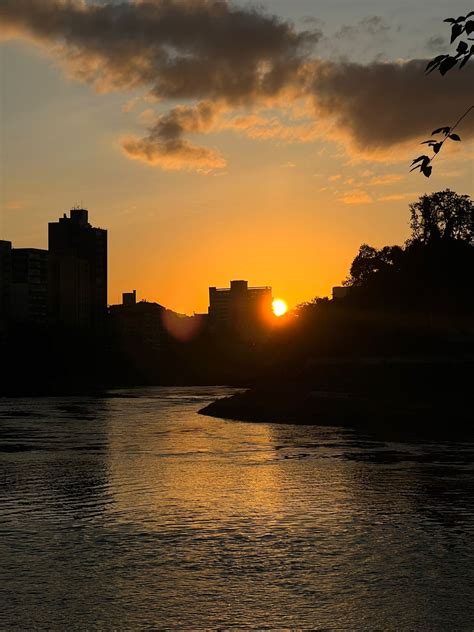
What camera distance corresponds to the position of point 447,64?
8.34m

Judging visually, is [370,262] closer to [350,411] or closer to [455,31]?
[350,411]

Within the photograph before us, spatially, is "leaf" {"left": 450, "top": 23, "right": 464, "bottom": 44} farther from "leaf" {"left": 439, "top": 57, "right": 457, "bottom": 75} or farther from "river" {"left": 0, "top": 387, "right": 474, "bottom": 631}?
"river" {"left": 0, "top": 387, "right": 474, "bottom": 631}

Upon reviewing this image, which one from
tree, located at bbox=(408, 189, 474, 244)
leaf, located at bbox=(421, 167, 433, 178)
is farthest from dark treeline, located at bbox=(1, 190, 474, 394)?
leaf, located at bbox=(421, 167, 433, 178)

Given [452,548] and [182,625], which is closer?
[182,625]

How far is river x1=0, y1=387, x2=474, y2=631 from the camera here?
18.4m

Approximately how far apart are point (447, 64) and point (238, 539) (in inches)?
778

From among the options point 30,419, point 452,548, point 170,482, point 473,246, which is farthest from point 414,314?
point 452,548

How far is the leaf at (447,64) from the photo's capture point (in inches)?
326

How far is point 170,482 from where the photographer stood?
39062 mm

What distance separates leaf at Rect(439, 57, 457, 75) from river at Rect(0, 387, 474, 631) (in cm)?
1165

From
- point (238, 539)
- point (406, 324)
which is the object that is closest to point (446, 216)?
point (406, 324)

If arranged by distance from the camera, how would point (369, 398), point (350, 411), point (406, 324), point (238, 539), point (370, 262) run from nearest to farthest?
point (238, 539) → point (350, 411) → point (369, 398) → point (406, 324) → point (370, 262)

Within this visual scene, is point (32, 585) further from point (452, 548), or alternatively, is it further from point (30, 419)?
point (30, 419)

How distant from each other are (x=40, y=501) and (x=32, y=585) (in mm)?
13265
